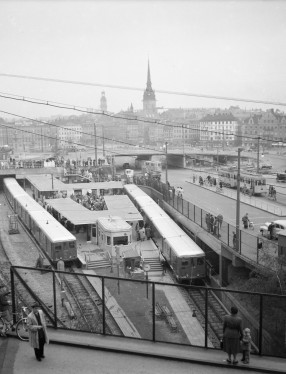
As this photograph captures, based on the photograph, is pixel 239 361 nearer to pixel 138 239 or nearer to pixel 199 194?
pixel 138 239

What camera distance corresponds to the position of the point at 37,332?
7297mm

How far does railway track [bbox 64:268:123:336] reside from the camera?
13172 mm

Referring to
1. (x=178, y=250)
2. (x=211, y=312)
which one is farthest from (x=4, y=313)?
(x=178, y=250)

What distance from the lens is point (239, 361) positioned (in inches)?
286

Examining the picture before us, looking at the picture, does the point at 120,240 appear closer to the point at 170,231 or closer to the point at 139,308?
the point at 170,231

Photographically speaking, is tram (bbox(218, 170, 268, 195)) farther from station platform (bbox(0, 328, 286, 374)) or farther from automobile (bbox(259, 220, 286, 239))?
station platform (bbox(0, 328, 286, 374))

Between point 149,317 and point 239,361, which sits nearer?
point 239,361

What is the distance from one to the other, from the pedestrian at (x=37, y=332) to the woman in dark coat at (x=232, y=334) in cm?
271

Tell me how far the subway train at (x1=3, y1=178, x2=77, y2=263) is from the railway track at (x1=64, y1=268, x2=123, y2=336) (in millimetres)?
3965

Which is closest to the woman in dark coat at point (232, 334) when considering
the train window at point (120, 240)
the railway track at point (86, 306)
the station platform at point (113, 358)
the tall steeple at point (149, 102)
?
the station platform at point (113, 358)

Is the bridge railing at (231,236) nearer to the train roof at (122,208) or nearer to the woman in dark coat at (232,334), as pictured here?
the train roof at (122,208)

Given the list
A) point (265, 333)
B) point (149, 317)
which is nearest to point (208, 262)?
point (149, 317)

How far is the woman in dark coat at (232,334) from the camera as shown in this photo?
7098 millimetres

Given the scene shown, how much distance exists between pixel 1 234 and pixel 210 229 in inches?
538
